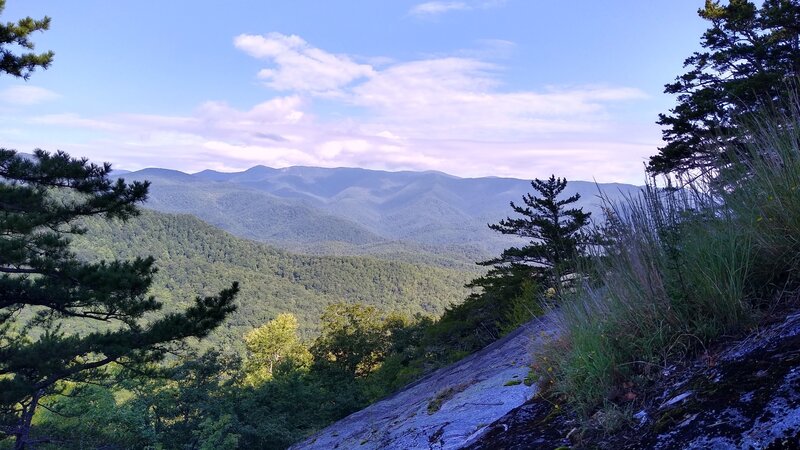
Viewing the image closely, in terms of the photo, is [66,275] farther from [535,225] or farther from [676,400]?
[535,225]

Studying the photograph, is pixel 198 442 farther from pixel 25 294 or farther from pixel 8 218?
pixel 8 218

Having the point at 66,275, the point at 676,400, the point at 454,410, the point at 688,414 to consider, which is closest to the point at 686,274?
the point at 676,400

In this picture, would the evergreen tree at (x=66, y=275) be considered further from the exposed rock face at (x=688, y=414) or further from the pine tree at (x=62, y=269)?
the exposed rock face at (x=688, y=414)

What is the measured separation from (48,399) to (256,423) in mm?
9765

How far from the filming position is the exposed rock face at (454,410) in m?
2.62

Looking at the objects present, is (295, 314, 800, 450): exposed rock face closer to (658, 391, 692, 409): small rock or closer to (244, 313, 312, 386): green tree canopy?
(658, 391, 692, 409): small rock

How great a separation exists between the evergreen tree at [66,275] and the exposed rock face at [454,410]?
23.9 ft

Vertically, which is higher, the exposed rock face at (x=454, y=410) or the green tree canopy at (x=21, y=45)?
the green tree canopy at (x=21, y=45)

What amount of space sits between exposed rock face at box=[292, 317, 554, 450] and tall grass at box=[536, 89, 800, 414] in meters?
0.42

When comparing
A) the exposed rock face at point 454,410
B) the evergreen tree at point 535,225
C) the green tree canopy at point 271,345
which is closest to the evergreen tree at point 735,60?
the evergreen tree at point 535,225

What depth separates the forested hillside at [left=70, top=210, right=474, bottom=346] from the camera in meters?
136

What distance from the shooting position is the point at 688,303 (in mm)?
2055

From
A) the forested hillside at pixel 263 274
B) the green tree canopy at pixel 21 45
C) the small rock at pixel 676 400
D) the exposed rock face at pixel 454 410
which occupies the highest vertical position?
the green tree canopy at pixel 21 45

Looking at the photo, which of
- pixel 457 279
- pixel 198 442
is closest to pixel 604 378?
pixel 198 442
